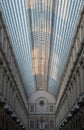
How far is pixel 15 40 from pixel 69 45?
8.18 m

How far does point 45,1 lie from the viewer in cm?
3762

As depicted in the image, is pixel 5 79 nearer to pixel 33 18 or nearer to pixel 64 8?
pixel 33 18

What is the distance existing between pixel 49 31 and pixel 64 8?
35.0 ft

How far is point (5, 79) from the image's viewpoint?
135 feet

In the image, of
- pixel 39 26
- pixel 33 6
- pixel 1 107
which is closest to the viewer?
pixel 1 107

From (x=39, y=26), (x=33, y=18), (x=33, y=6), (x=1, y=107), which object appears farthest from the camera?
(x=39, y=26)

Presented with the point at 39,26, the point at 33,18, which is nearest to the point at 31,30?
the point at 39,26

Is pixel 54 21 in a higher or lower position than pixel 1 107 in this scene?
higher

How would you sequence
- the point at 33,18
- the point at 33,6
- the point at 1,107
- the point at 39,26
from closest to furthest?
the point at 1,107 → the point at 33,6 → the point at 33,18 → the point at 39,26

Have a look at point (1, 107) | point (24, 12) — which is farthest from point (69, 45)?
point (1, 107)

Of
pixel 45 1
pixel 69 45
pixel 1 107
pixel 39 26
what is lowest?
pixel 1 107

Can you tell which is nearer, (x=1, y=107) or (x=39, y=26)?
(x=1, y=107)

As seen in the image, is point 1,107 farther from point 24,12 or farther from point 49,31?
point 49,31

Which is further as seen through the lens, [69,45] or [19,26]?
[69,45]
